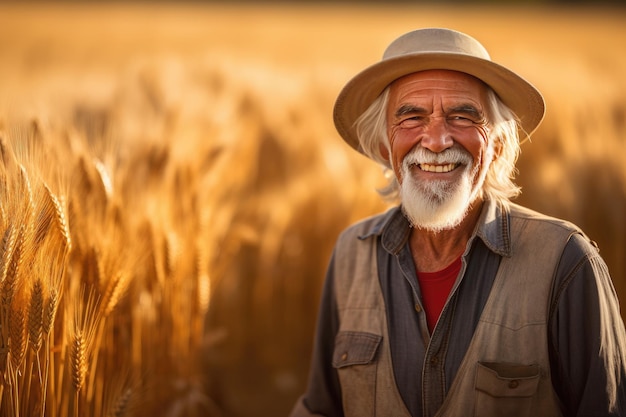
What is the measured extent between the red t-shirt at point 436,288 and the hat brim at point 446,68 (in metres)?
0.61

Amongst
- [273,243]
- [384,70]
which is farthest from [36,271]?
[273,243]

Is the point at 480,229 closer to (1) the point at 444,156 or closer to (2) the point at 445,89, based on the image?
(1) the point at 444,156

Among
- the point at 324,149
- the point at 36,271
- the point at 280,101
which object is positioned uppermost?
the point at 280,101

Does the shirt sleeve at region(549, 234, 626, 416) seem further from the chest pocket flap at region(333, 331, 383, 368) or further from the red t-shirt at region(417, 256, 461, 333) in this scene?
the chest pocket flap at region(333, 331, 383, 368)

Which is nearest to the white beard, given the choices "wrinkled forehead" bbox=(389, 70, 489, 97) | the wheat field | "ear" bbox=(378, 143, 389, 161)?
"wrinkled forehead" bbox=(389, 70, 489, 97)

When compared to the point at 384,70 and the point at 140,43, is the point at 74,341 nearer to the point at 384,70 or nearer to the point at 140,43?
the point at 384,70

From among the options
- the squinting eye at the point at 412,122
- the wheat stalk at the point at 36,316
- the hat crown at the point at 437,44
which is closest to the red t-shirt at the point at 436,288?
the squinting eye at the point at 412,122

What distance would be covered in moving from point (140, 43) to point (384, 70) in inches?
583

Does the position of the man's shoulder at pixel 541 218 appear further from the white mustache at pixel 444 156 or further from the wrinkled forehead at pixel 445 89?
the wrinkled forehead at pixel 445 89

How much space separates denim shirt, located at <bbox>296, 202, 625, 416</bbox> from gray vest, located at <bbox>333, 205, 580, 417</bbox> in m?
0.03

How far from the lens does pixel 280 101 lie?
6.15 m

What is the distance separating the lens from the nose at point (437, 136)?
2.06 metres

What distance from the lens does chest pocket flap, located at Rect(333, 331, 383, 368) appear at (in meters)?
2.11

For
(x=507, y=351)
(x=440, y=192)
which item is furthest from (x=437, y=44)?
(x=507, y=351)
